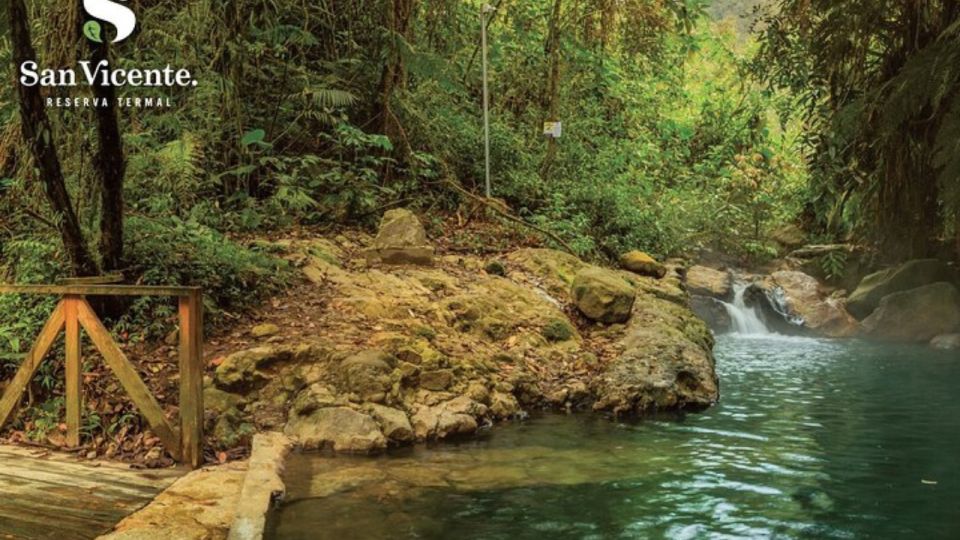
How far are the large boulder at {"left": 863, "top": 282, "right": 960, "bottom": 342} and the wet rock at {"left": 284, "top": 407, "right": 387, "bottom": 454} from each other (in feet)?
36.6

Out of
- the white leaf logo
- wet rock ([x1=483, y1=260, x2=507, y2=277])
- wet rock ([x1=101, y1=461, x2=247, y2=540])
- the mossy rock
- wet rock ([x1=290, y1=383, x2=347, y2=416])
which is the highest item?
the white leaf logo

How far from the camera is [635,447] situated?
260 inches

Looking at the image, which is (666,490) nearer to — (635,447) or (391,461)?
(635,447)

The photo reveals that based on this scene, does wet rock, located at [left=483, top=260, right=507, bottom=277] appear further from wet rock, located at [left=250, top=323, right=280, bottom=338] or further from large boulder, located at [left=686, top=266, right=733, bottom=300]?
large boulder, located at [left=686, top=266, right=733, bottom=300]

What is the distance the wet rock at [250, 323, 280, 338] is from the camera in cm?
729

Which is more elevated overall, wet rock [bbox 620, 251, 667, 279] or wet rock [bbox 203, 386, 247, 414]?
wet rock [bbox 620, 251, 667, 279]

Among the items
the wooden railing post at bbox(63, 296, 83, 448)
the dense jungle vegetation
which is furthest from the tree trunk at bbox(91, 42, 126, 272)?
the wooden railing post at bbox(63, 296, 83, 448)

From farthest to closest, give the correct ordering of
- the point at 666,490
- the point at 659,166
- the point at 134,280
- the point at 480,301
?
the point at 659,166, the point at 480,301, the point at 134,280, the point at 666,490

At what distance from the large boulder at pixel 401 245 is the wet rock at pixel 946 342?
889 centimetres

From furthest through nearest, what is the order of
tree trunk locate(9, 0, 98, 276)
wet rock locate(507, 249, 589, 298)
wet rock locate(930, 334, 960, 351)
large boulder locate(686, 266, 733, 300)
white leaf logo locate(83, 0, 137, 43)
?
large boulder locate(686, 266, 733, 300) → wet rock locate(930, 334, 960, 351) → wet rock locate(507, 249, 589, 298) → white leaf logo locate(83, 0, 137, 43) → tree trunk locate(9, 0, 98, 276)

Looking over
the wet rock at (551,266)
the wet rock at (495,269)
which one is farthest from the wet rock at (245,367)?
the wet rock at (551,266)

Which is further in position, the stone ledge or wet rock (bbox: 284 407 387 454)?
wet rock (bbox: 284 407 387 454)

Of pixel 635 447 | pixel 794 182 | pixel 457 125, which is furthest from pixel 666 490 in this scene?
pixel 794 182

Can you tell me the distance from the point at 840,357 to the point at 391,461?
347 inches
